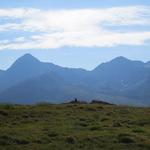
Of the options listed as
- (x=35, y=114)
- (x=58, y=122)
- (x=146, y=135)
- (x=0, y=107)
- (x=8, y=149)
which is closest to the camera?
(x=8, y=149)

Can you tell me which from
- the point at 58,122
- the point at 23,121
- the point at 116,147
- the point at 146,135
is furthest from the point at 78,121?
the point at 116,147

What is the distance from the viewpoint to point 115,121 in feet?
118

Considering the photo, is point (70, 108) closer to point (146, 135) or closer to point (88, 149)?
point (146, 135)

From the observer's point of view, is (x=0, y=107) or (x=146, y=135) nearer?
(x=146, y=135)

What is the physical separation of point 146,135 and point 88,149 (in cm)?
579

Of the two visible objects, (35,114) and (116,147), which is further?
(35,114)

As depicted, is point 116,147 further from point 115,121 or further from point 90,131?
point 115,121

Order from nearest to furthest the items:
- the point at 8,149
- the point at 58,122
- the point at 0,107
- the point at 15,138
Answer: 1. the point at 8,149
2. the point at 15,138
3. the point at 58,122
4. the point at 0,107

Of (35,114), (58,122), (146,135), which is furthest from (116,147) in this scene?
(35,114)

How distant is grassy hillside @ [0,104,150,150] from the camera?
26938 millimetres

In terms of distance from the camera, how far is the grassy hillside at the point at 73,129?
88.4ft

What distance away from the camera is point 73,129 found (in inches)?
1248

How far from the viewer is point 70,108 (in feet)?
145

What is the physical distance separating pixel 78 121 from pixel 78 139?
7.34 meters
